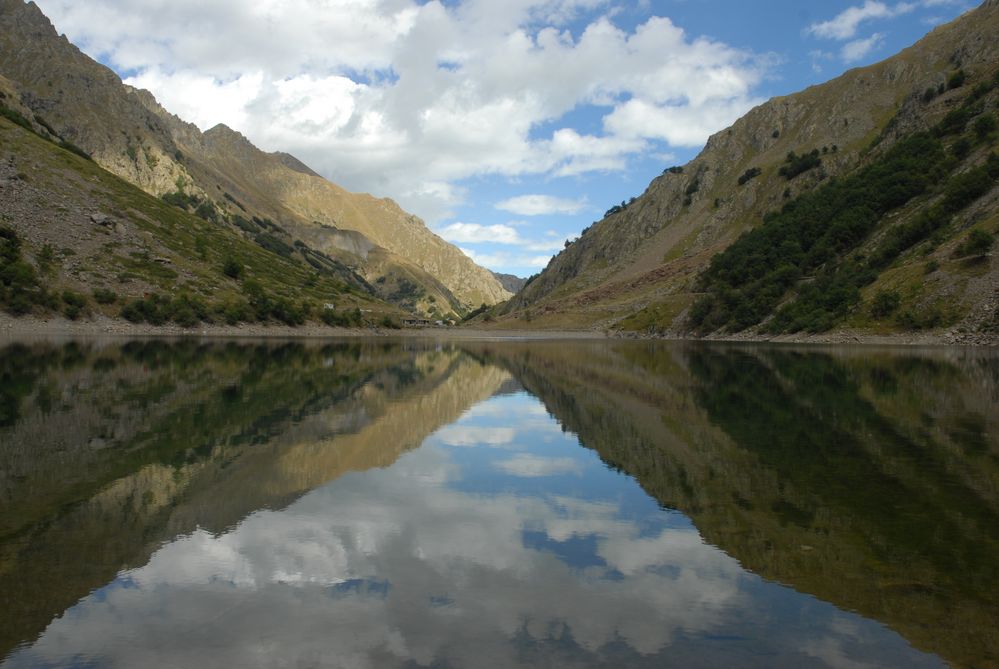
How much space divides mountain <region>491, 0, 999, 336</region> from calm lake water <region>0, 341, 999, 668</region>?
74.4 metres

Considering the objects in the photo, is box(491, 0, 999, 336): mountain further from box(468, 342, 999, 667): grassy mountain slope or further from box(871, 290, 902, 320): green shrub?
box(468, 342, 999, 667): grassy mountain slope

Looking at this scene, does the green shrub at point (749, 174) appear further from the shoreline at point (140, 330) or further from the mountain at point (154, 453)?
the mountain at point (154, 453)

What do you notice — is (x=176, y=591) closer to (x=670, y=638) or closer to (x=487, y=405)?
(x=670, y=638)

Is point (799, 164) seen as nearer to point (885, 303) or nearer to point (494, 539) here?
point (885, 303)

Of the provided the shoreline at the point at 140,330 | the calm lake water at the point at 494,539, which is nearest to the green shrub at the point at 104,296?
the shoreline at the point at 140,330

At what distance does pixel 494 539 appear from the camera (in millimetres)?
11570

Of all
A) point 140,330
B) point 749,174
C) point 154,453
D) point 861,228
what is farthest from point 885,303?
point 749,174

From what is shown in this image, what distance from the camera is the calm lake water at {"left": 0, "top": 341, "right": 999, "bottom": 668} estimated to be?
7.67 meters

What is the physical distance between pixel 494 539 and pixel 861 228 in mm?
128630

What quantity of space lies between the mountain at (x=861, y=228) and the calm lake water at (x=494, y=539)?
2928 inches

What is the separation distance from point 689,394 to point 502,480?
19430 millimetres

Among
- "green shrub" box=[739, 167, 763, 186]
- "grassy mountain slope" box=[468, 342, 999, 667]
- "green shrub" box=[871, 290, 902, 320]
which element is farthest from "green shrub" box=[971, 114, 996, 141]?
"grassy mountain slope" box=[468, 342, 999, 667]

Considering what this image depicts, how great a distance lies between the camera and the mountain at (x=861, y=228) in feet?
292

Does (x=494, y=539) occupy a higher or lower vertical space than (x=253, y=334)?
higher
